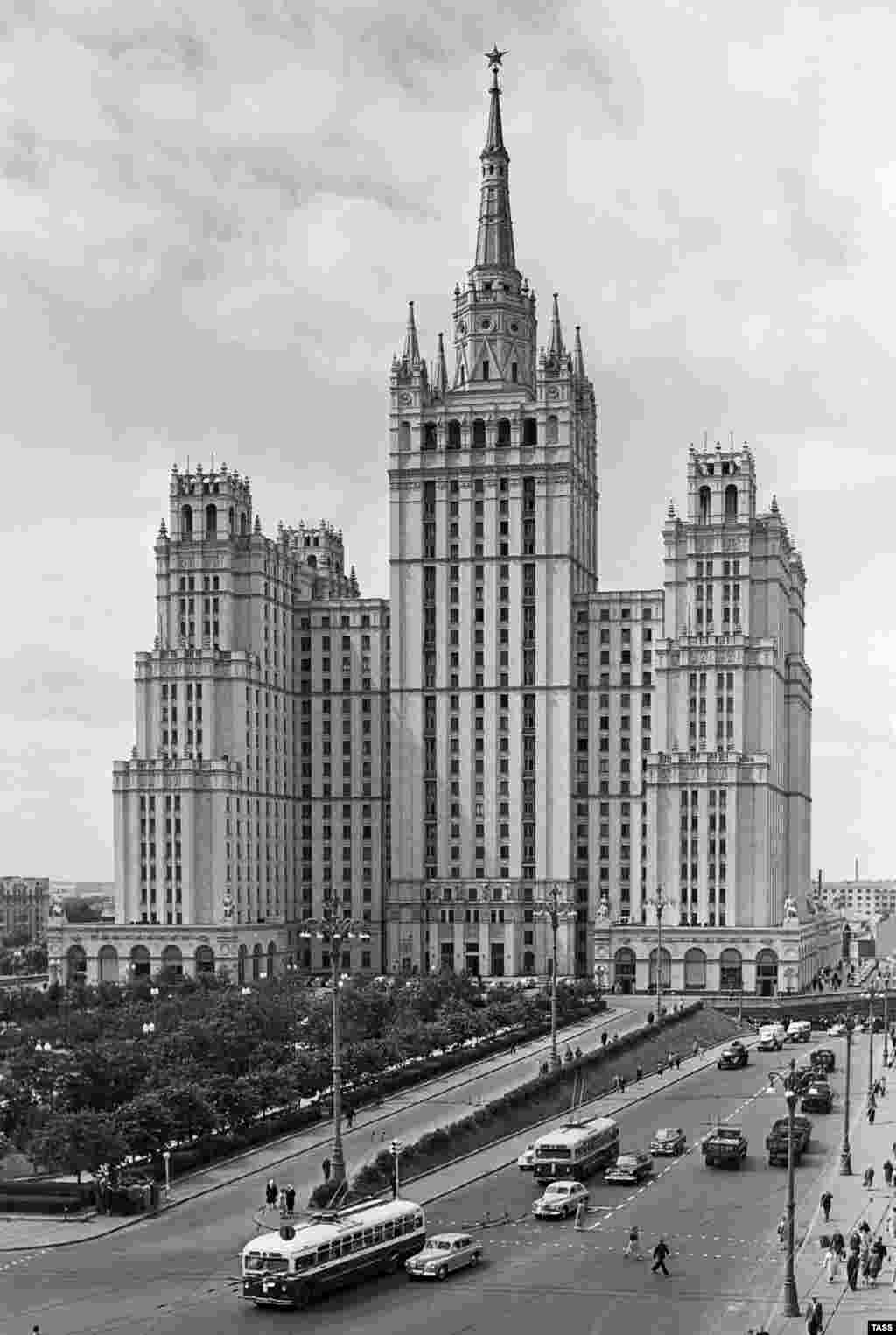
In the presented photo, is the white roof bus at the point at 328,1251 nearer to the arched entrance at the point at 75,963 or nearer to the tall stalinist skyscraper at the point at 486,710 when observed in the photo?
the tall stalinist skyscraper at the point at 486,710

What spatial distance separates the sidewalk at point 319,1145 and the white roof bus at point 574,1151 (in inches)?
353

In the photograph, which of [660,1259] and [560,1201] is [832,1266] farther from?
[560,1201]

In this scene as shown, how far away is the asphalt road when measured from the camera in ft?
208

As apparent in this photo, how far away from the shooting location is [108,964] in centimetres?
19100

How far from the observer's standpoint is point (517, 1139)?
327 ft

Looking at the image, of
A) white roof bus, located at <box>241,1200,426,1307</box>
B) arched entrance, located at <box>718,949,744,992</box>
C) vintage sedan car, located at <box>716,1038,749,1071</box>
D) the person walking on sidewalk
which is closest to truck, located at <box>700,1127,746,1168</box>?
the person walking on sidewalk

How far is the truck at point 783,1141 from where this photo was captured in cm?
9294

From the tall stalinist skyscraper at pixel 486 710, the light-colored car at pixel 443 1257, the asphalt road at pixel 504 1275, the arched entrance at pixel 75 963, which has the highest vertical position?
the tall stalinist skyscraper at pixel 486 710

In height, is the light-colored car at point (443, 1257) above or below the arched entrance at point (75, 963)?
above

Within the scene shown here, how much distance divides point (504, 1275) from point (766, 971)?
11568cm

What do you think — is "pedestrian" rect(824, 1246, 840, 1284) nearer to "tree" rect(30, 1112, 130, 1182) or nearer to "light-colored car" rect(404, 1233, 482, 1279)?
"light-colored car" rect(404, 1233, 482, 1279)

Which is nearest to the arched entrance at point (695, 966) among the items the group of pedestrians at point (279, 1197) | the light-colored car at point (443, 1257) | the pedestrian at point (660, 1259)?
the group of pedestrians at point (279, 1197)

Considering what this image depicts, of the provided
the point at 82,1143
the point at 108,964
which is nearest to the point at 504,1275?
the point at 82,1143

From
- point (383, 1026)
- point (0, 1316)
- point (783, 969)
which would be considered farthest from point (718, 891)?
point (0, 1316)
